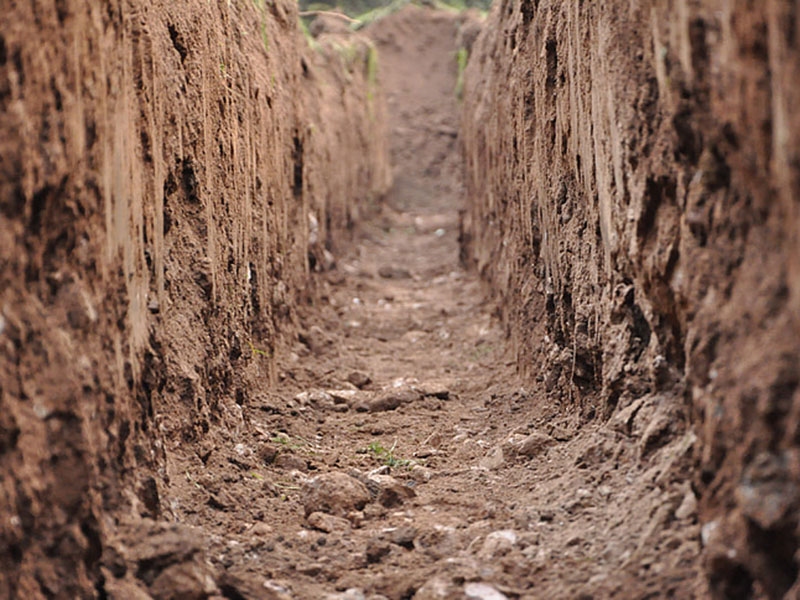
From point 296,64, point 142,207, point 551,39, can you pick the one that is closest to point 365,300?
point 296,64

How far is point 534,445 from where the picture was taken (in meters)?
3.33

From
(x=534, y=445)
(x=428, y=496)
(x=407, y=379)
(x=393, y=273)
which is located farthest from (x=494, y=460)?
(x=393, y=273)

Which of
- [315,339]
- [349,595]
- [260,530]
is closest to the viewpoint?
[349,595]

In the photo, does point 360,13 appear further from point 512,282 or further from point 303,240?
point 512,282

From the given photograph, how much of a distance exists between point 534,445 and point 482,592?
1.16m

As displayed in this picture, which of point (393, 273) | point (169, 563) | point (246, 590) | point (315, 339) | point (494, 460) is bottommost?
point (393, 273)

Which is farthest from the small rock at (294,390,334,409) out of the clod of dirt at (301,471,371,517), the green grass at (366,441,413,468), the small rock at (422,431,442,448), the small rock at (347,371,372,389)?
the clod of dirt at (301,471,371,517)

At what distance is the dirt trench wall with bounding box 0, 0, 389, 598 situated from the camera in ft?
6.20

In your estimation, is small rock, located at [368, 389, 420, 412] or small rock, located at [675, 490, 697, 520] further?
small rock, located at [368, 389, 420, 412]

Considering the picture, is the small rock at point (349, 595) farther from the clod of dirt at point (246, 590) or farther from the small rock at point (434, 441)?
the small rock at point (434, 441)

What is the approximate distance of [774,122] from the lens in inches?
61.6

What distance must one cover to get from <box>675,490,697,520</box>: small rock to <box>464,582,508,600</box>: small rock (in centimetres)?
51

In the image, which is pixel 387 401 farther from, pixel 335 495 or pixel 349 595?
pixel 349 595

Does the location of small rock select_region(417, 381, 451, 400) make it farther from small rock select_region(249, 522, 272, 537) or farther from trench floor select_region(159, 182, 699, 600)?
small rock select_region(249, 522, 272, 537)
